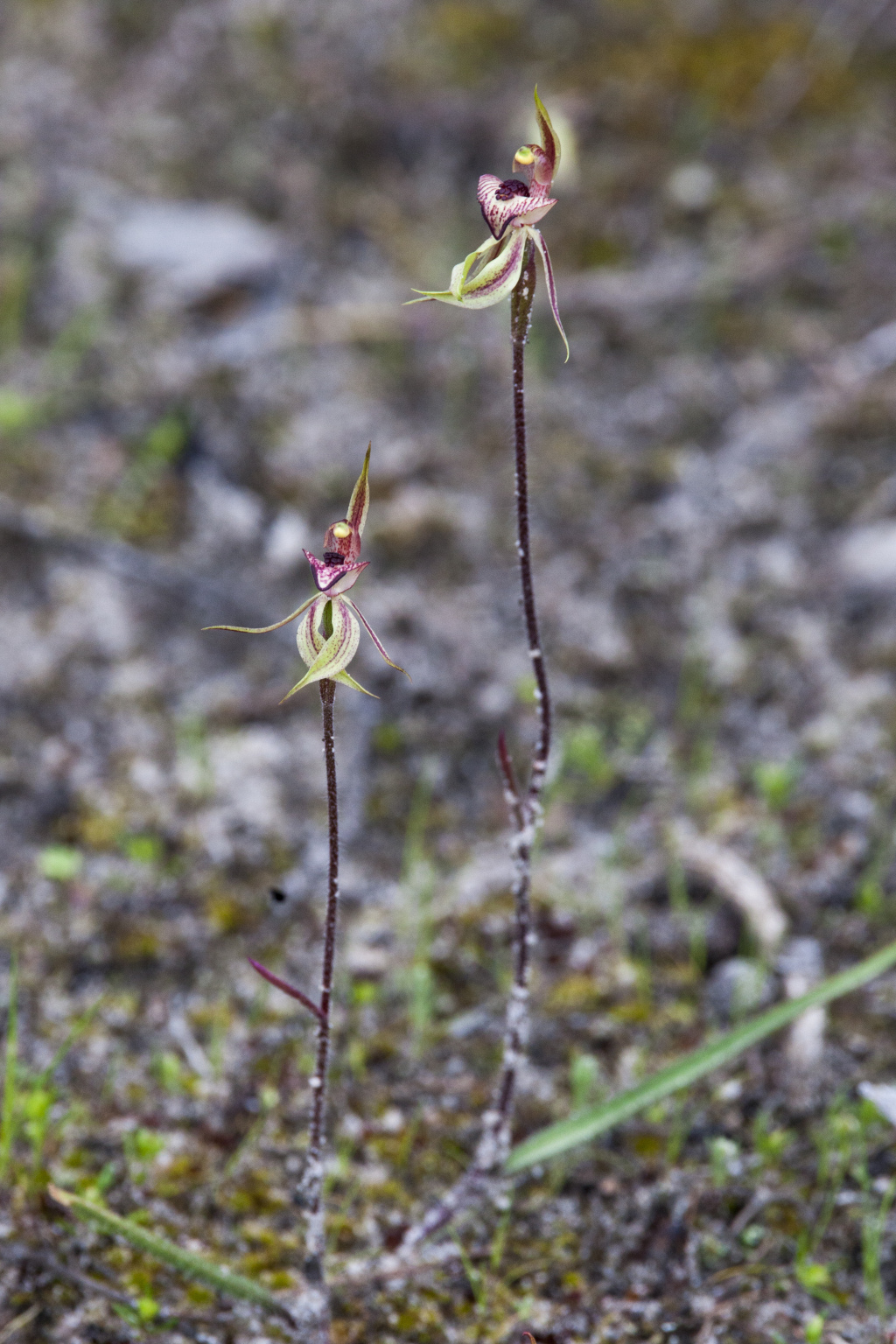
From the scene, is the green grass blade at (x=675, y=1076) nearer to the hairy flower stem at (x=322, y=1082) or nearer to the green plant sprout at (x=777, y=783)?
→ the hairy flower stem at (x=322, y=1082)

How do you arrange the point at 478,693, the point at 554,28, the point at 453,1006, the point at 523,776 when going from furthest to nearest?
the point at 554,28
the point at 478,693
the point at 523,776
the point at 453,1006

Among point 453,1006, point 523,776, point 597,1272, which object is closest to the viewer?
point 597,1272

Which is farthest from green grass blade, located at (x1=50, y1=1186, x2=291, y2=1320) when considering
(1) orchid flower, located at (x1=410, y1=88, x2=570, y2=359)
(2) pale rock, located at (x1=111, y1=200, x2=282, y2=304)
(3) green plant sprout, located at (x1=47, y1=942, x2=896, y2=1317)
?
(2) pale rock, located at (x1=111, y1=200, x2=282, y2=304)

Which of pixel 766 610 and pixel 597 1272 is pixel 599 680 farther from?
pixel 597 1272

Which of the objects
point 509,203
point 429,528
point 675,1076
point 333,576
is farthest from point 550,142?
point 429,528

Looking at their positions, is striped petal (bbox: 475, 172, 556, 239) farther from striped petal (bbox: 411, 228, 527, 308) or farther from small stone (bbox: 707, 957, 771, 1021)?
small stone (bbox: 707, 957, 771, 1021)

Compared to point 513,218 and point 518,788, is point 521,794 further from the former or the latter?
point 513,218

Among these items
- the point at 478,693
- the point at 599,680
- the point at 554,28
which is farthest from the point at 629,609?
the point at 554,28
